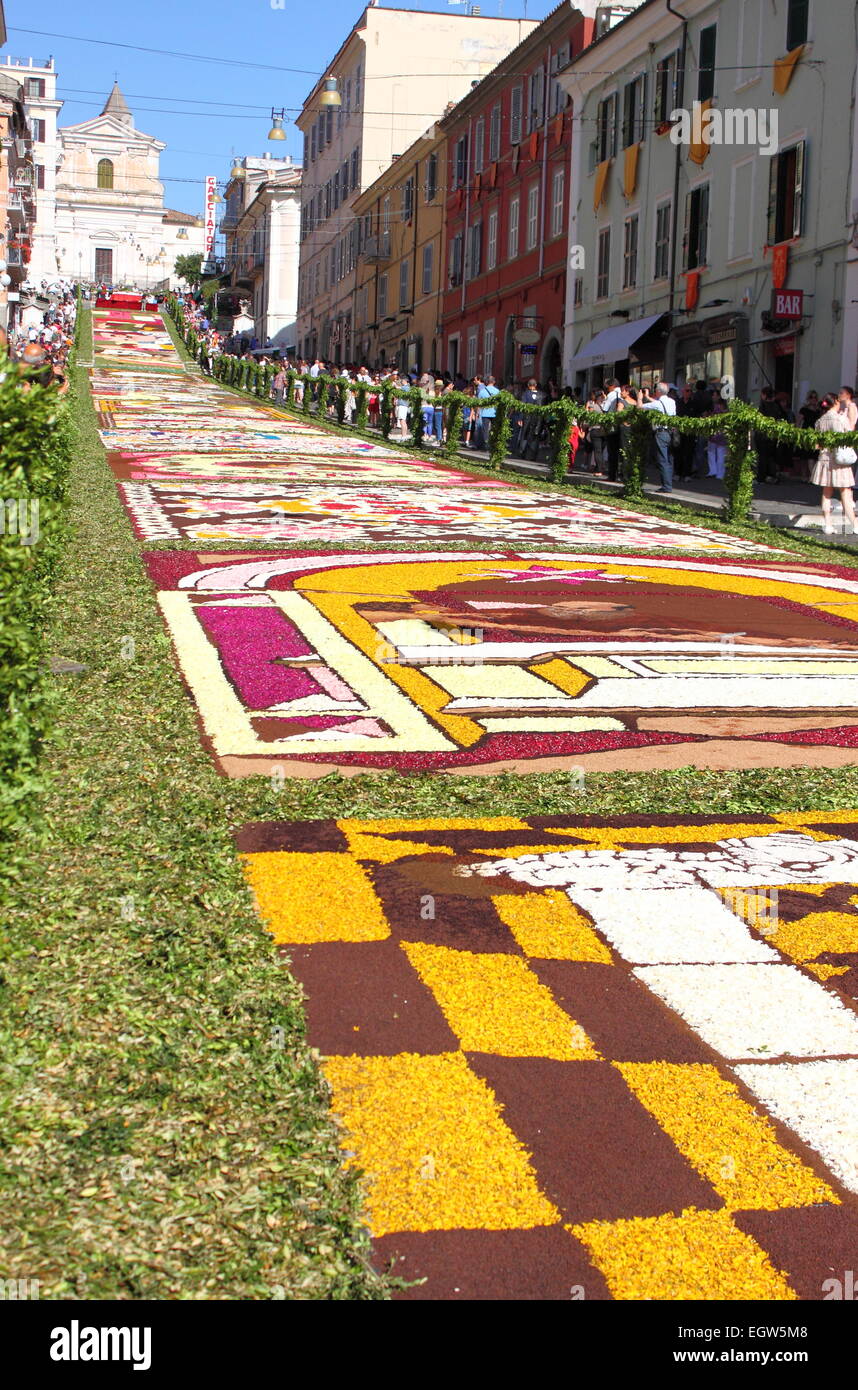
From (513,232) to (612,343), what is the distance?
1130cm

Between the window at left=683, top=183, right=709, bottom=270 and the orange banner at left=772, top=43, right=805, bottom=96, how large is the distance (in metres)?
3.47

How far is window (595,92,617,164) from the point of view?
33344mm

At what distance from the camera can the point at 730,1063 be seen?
124 inches

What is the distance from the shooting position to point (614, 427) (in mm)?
20594

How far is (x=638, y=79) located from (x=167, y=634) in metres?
27.6

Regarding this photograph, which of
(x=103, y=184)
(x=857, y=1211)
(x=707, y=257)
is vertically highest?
(x=103, y=184)

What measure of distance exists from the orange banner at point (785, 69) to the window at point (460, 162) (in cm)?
2268

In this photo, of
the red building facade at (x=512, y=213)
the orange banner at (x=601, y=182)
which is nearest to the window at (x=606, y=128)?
the orange banner at (x=601, y=182)

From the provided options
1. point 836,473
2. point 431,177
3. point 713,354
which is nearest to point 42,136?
point 431,177

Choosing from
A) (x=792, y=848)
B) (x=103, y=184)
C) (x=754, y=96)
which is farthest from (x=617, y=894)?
(x=103, y=184)

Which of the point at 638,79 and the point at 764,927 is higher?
the point at 638,79

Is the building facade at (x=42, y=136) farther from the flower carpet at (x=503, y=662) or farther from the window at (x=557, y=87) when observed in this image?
the flower carpet at (x=503, y=662)

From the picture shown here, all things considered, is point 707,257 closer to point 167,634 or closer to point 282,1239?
point 167,634

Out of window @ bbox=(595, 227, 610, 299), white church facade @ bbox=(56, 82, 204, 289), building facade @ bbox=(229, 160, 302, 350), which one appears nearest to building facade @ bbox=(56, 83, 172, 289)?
white church facade @ bbox=(56, 82, 204, 289)
